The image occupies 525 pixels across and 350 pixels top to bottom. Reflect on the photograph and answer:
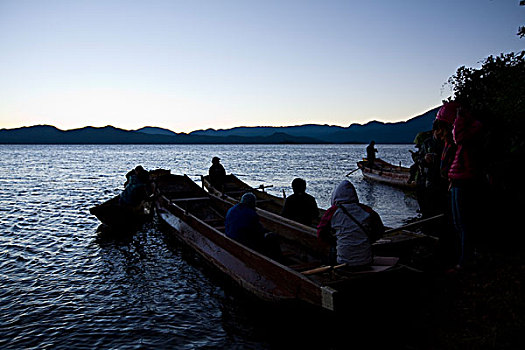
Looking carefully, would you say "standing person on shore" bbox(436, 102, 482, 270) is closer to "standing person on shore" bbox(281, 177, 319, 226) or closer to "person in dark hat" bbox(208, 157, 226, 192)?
"standing person on shore" bbox(281, 177, 319, 226)

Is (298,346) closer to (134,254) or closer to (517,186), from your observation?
(517,186)

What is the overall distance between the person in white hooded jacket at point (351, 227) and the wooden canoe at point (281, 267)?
0.23 m

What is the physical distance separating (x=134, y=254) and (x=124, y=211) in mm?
3129

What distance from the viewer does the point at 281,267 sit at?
5938 mm

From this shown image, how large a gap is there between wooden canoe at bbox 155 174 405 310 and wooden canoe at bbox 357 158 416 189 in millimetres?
16642

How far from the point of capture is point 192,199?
1425 centimetres

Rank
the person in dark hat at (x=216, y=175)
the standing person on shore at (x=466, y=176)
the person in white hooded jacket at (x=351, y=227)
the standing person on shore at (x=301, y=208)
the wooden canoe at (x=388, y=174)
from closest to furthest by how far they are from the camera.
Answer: the person in white hooded jacket at (x=351, y=227) → the standing person on shore at (x=466, y=176) → the standing person on shore at (x=301, y=208) → the person in dark hat at (x=216, y=175) → the wooden canoe at (x=388, y=174)

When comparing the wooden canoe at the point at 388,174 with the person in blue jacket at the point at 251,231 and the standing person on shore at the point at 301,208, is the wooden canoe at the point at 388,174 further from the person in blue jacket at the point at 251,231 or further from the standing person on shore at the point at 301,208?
the person in blue jacket at the point at 251,231

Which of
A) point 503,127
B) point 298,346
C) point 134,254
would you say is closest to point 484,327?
point 298,346

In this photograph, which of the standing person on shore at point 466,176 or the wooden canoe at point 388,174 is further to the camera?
the wooden canoe at point 388,174

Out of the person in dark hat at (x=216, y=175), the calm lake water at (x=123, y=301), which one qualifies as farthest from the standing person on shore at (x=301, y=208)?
the person in dark hat at (x=216, y=175)

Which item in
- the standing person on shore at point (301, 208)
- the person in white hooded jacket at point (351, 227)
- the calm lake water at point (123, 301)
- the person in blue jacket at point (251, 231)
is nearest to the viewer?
the person in white hooded jacket at point (351, 227)

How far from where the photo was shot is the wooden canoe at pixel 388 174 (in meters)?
25.1

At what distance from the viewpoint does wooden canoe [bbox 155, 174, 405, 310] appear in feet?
17.0
